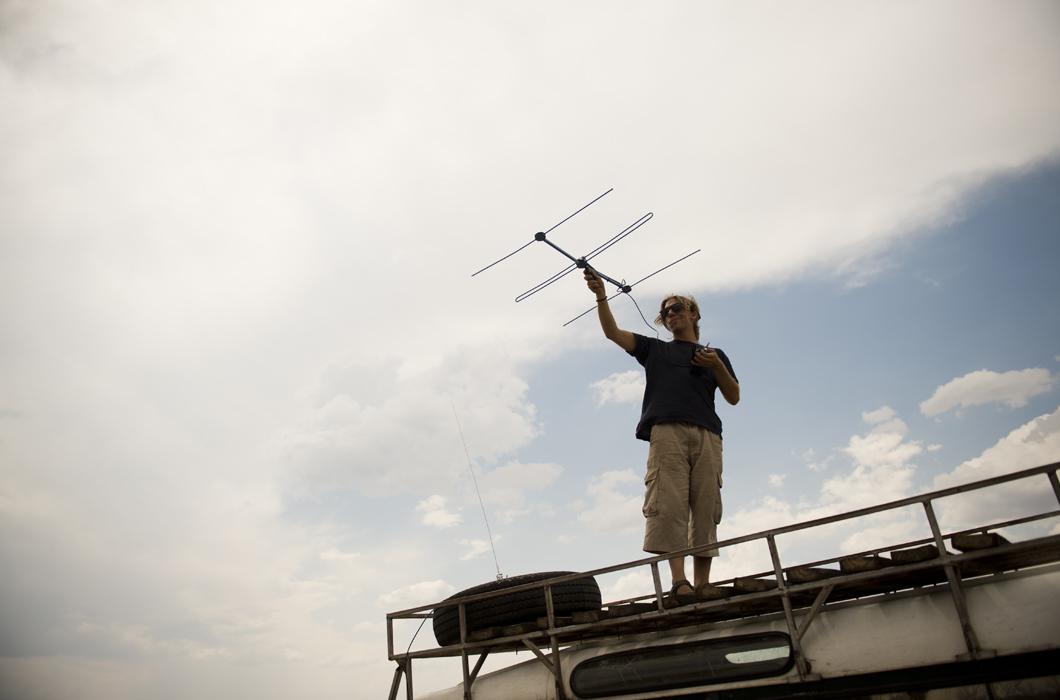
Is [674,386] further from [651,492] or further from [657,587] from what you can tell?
[657,587]

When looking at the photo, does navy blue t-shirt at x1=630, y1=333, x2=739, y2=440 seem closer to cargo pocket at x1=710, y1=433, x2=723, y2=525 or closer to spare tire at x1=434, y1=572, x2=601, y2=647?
cargo pocket at x1=710, y1=433, x2=723, y2=525

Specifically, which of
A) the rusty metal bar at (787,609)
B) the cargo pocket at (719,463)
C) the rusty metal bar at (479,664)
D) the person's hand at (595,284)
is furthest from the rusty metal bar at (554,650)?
the person's hand at (595,284)

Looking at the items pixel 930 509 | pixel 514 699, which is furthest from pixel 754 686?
pixel 514 699

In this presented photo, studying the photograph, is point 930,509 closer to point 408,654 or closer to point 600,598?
point 600,598

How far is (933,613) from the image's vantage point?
5.92 meters

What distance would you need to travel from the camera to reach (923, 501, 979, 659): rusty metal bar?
5602mm

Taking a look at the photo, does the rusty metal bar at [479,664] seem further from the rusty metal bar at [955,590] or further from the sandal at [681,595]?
the rusty metal bar at [955,590]

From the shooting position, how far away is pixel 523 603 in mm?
8219

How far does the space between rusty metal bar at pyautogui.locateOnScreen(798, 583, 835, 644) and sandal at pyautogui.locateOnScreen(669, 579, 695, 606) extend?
1.03 meters

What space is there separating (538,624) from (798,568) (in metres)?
2.88

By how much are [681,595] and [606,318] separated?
3.13 m

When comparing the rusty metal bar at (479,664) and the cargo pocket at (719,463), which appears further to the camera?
Answer: the rusty metal bar at (479,664)

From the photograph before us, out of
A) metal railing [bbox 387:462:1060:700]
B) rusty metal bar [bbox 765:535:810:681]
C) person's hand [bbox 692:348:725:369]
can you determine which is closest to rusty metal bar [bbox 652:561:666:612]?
metal railing [bbox 387:462:1060:700]

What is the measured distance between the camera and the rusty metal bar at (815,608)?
6.19 meters
